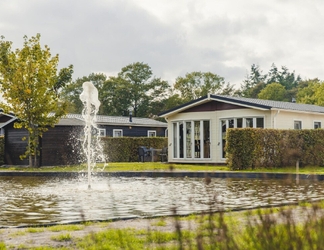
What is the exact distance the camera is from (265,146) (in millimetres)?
→ 21062

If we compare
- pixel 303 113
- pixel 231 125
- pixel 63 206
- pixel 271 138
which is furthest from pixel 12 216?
Result: pixel 303 113

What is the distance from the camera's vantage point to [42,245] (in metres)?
5.65

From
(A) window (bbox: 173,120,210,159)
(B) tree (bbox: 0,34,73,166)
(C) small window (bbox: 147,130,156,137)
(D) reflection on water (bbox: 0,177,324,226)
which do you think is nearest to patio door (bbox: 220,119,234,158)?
(A) window (bbox: 173,120,210,159)

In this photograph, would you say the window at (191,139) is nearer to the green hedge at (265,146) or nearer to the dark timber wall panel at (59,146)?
the dark timber wall panel at (59,146)

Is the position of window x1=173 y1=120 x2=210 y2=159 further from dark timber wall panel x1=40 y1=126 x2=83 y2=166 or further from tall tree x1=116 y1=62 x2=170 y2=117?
tall tree x1=116 y1=62 x2=170 y2=117

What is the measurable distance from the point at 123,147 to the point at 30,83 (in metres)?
8.59

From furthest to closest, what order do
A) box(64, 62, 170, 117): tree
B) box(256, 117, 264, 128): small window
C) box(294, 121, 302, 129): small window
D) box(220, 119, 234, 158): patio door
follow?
box(64, 62, 170, 117): tree < box(294, 121, 302, 129): small window < box(220, 119, 234, 158): patio door < box(256, 117, 264, 128): small window

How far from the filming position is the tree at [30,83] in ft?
79.3

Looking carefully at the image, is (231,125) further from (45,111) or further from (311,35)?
(45,111)

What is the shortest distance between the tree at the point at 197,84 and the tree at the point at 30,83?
41641 millimetres

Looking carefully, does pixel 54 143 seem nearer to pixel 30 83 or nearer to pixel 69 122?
pixel 69 122

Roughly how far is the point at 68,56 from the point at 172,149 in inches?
369

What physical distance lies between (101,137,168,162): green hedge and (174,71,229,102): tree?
3403 centimetres

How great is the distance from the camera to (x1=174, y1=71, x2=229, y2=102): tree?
6650cm
